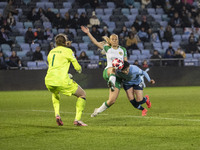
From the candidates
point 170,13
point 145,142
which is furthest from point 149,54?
point 145,142

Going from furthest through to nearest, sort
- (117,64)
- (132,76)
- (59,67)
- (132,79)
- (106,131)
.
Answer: (132,79), (132,76), (117,64), (59,67), (106,131)

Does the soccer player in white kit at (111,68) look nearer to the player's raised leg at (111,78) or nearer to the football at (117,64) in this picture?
the player's raised leg at (111,78)

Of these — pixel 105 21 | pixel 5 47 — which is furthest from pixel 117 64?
pixel 105 21

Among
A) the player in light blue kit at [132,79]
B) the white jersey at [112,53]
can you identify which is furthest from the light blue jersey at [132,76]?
the white jersey at [112,53]

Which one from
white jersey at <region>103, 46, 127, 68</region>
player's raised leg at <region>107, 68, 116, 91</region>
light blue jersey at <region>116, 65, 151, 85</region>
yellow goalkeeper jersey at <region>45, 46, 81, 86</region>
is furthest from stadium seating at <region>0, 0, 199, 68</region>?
yellow goalkeeper jersey at <region>45, 46, 81, 86</region>

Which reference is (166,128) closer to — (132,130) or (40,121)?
(132,130)

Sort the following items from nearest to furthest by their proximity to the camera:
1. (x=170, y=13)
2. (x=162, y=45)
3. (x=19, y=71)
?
(x=19, y=71) < (x=162, y=45) < (x=170, y=13)

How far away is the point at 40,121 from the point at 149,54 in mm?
17778

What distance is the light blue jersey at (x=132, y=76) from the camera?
11883 mm

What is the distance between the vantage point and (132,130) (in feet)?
30.9

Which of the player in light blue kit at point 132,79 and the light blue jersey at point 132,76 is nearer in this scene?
the player in light blue kit at point 132,79

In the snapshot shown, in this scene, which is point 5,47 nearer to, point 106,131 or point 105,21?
point 105,21

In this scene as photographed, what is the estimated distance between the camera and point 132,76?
39.3 ft

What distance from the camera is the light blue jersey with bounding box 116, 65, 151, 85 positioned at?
39.0 ft
